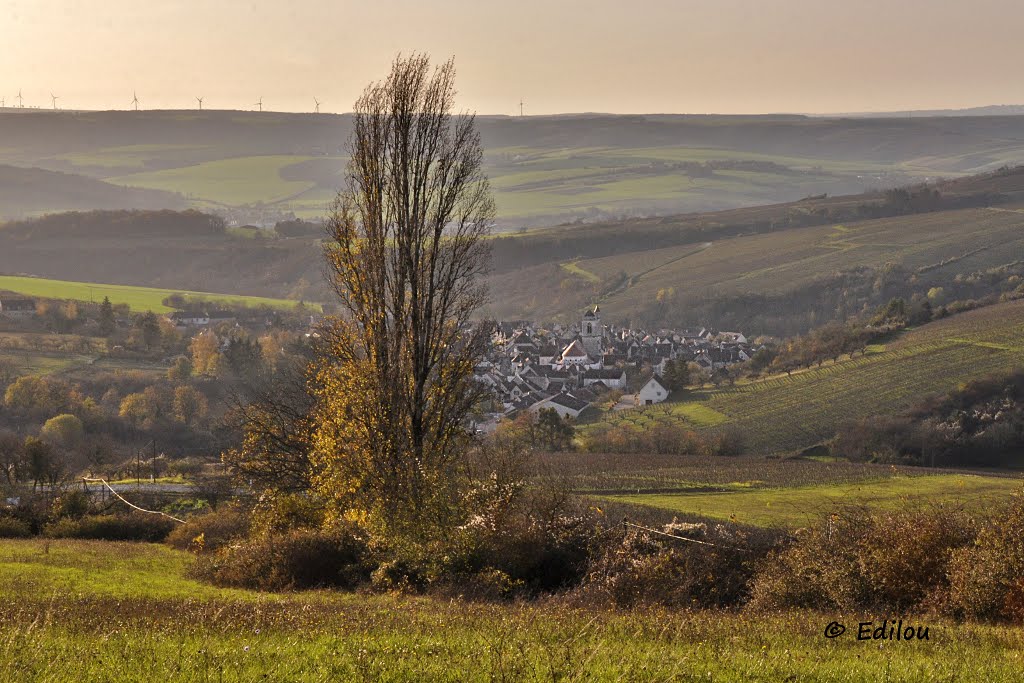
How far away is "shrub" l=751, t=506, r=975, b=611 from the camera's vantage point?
12703mm

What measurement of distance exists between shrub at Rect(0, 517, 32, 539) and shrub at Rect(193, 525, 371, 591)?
8.43 meters

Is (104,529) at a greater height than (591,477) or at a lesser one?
greater

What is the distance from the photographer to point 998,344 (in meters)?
69.8

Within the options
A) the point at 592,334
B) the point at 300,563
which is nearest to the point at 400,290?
the point at 300,563

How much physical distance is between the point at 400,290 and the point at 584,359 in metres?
89.3

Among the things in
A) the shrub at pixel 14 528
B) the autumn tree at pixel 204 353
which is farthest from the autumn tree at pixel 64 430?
the shrub at pixel 14 528

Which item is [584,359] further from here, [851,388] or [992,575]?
[992,575]

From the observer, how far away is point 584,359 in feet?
358

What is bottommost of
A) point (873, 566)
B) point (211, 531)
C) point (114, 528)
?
point (114, 528)

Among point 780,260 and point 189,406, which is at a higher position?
point 780,260

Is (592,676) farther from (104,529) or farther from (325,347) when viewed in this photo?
(104,529)

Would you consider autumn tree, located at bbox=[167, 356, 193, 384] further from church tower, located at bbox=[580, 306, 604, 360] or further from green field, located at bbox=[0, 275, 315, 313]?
church tower, located at bbox=[580, 306, 604, 360]

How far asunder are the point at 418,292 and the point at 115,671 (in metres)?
13.5

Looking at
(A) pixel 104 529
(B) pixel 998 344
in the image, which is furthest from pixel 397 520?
(B) pixel 998 344
